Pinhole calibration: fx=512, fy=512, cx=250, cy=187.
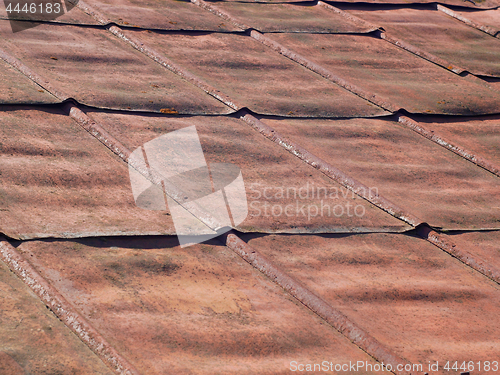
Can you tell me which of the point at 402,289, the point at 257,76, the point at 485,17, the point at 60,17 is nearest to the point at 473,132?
the point at 257,76

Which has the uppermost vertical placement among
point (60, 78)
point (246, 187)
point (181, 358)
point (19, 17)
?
point (19, 17)

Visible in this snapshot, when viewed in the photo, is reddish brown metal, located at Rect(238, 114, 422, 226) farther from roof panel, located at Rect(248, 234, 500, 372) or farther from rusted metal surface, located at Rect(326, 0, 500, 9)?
rusted metal surface, located at Rect(326, 0, 500, 9)

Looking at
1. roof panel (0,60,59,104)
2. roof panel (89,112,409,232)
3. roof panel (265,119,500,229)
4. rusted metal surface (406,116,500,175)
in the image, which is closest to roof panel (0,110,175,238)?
roof panel (0,60,59,104)

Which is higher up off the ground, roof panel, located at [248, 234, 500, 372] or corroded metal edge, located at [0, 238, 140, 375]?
corroded metal edge, located at [0, 238, 140, 375]

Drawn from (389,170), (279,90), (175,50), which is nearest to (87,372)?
(389,170)

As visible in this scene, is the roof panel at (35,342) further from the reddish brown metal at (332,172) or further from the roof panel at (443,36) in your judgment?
the roof panel at (443,36)

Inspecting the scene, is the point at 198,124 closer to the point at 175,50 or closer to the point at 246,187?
the point at 246,187

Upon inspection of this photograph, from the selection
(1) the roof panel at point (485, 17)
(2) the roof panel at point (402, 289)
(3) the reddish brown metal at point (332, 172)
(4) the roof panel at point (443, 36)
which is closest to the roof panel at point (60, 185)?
(2) the roof panel at point (402, 289)
